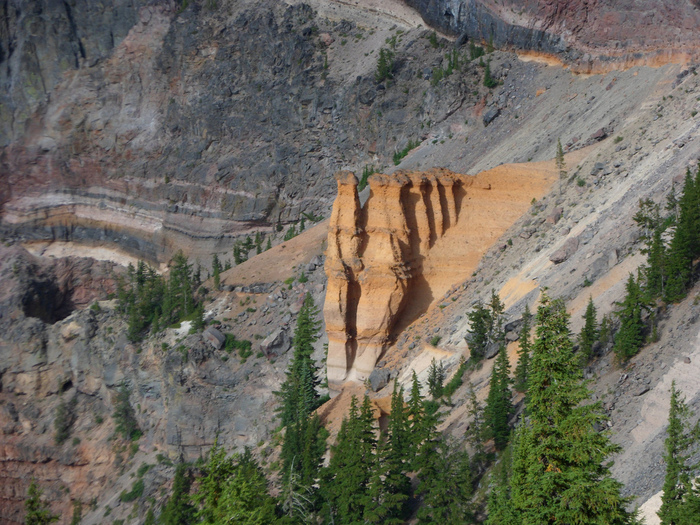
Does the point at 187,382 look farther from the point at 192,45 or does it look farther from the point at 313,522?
the point at 192,45

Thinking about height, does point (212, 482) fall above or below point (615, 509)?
below

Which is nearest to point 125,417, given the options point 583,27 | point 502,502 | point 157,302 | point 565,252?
point 157,302

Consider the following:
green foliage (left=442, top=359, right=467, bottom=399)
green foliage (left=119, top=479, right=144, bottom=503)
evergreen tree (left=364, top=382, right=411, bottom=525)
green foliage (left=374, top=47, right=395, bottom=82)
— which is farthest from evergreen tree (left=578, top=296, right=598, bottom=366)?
green foliage (left=374, top=47, right=395, bottom=82)

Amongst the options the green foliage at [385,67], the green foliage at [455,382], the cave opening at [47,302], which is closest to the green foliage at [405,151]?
the green foliage at [385,67]

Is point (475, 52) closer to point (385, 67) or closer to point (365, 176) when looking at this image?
point (385, 67)

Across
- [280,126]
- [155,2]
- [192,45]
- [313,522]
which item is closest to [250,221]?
[280,126]

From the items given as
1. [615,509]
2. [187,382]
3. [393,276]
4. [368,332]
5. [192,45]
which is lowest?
[187,382]

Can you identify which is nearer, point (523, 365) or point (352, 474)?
point (352, 474)

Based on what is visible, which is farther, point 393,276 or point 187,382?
point 187,382
